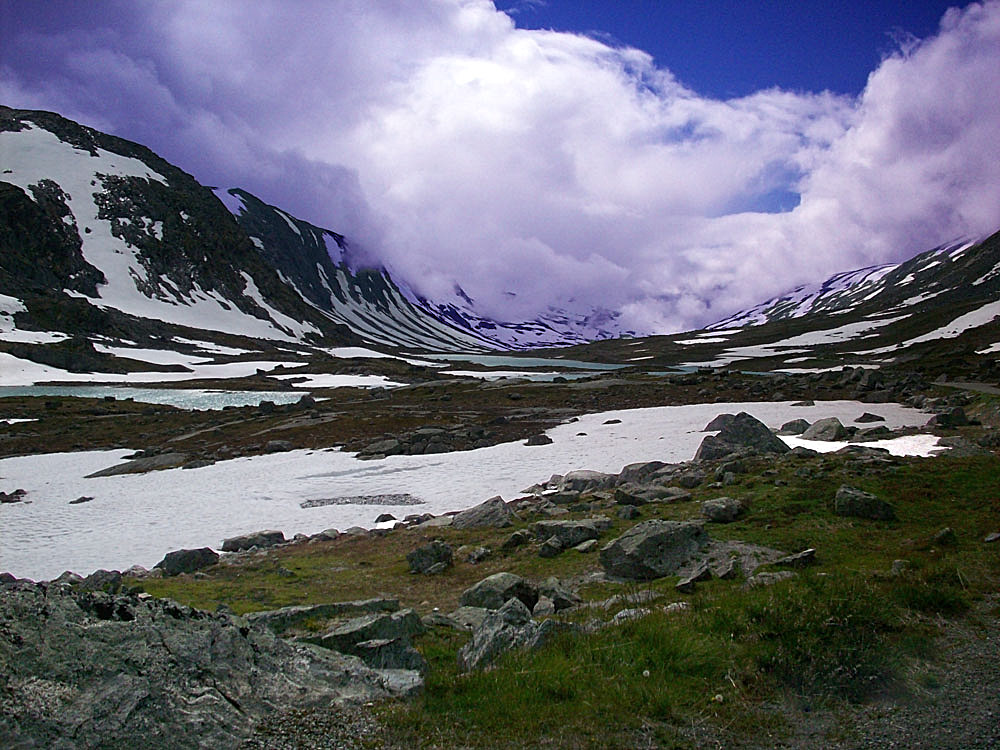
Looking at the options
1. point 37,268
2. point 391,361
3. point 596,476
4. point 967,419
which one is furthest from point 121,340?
point 967,419

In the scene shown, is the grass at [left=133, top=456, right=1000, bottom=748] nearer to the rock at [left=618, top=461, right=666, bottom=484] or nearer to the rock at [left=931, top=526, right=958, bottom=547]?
the rock at [left=931, top=526, right=958, bottom=547]

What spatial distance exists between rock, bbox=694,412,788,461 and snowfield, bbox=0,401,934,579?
3.37m

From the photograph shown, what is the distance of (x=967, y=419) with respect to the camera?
25.9 m

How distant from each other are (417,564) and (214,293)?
19168 cm

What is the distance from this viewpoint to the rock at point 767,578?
30.6 ft

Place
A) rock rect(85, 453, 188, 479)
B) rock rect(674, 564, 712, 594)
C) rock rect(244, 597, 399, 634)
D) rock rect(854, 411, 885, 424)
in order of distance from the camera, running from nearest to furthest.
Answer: rock rect(244, 597, 399, 634) → rock rect(674, 564, 712, 594) → rock rect(854, 411, 885, 424) → rock rect(85, 453, 188, 479)

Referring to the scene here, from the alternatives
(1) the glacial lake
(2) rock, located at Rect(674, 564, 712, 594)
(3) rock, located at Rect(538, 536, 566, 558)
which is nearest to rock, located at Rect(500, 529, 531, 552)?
(3) rock, located at Rect(538, 536, 566, 558)

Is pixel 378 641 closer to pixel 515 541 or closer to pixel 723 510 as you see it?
pixel 515 541

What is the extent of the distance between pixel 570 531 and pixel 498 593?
461 cm

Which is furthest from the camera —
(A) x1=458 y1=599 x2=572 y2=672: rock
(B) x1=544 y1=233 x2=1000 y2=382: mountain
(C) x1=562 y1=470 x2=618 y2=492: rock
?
(B) x1=544 y1=233 x2=1000 y2=382: mountain

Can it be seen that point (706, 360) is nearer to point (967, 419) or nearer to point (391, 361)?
point (391, 361)

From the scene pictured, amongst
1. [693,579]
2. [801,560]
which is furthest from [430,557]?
[801,560]

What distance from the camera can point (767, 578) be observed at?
988 centimetres

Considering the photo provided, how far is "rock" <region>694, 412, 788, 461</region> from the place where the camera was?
2395 centimetres
